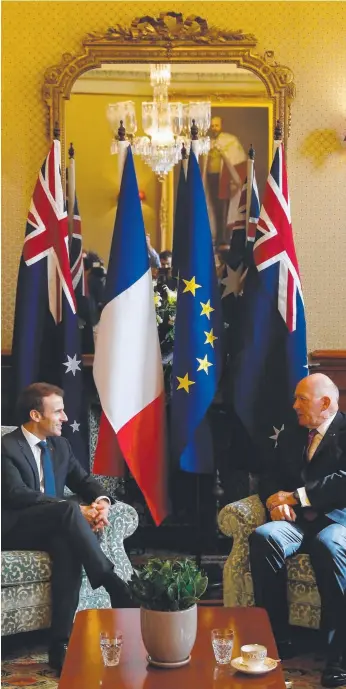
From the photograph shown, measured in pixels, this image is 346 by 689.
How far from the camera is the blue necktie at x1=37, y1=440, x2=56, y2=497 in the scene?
4.11 meters

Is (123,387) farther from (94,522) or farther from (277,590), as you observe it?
(277,590)

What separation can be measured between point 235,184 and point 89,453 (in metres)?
1.72

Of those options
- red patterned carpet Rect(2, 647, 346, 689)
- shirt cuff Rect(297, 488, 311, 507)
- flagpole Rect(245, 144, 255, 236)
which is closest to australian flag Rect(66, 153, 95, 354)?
flagpole Rect(245, 144, 255, 236)

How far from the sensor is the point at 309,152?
522cm

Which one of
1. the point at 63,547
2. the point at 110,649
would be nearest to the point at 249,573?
the point at 63,547

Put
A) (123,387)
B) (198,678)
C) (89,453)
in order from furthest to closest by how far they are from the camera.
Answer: (89,453), (123,387), (198,678)

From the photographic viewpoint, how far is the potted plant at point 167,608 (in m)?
2.63

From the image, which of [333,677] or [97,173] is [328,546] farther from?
[97,173]

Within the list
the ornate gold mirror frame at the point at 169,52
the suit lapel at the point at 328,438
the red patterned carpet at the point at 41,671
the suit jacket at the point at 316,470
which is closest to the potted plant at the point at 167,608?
the red patterned carpet at the point at 41,671

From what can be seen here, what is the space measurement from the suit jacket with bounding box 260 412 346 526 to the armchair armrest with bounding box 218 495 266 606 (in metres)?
0.17

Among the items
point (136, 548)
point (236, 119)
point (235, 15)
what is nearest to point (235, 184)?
point (236, 119)

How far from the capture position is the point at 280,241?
15.6 feet

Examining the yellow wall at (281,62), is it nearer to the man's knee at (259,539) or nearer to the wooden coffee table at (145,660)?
the man's knee at (259,539)

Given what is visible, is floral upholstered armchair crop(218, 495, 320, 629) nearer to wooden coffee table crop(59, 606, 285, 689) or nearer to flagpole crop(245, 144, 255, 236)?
wooden coffee table crop(59, 606, 285, 689)
